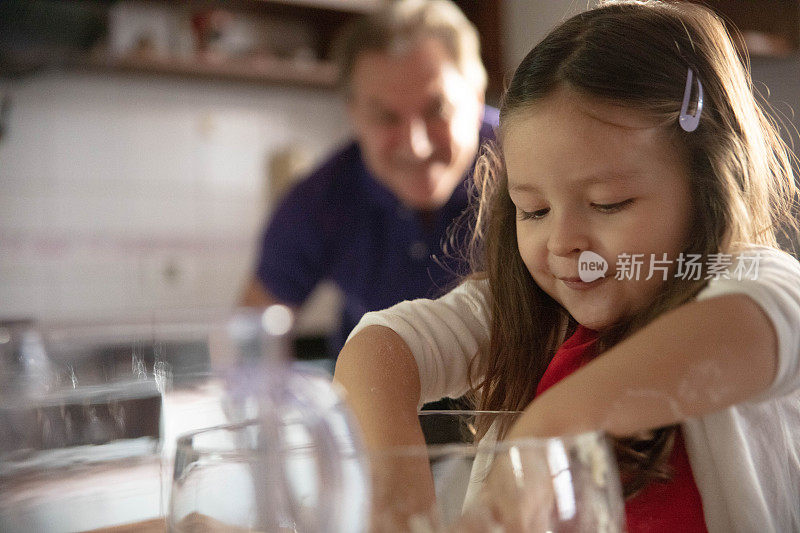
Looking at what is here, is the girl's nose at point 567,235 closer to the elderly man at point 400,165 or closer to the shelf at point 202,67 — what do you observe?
the elderly man at point 400,165

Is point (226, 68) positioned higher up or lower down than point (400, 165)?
higher up

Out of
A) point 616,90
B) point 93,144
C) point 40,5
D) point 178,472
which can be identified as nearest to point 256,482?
point 178,472

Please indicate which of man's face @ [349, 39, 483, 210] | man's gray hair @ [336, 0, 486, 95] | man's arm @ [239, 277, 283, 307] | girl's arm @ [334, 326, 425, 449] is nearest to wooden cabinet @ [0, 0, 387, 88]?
man's arm @ [239, 277, 283, 307]

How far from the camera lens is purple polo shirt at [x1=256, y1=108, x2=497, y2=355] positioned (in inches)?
9.5

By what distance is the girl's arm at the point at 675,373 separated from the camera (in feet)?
0.52

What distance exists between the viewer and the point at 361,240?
0.31 m

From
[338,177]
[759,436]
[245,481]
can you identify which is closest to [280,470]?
[245,481]

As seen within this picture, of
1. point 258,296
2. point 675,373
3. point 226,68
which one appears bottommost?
point 258,296

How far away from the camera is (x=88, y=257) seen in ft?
4.76

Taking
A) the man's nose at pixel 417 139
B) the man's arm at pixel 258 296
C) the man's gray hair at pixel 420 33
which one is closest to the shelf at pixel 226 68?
the man's arm at pixel 258 296

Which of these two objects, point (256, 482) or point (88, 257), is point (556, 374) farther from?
point (88, 257)

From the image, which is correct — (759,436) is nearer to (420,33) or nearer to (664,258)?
(664,258)

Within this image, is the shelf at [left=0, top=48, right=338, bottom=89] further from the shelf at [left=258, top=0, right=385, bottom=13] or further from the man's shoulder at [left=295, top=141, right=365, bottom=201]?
the man's shoulder at [left=295, top=141, right=365, bottom=201]

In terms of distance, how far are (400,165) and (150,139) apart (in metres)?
1.39
